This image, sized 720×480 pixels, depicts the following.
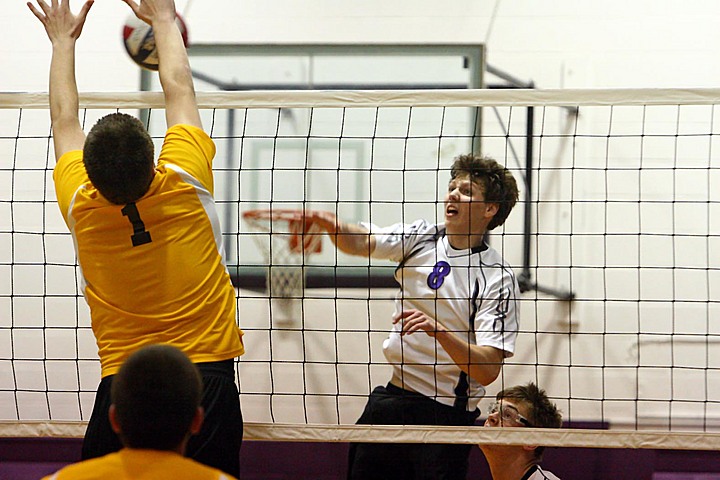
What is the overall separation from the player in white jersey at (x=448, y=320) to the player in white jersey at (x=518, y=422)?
0.13 metres

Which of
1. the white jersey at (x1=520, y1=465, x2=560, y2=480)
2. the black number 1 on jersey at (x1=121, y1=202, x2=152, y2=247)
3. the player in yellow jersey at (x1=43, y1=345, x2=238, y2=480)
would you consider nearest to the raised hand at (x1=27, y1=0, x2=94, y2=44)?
the black number 1 on jersey at (x1=121, y1=202, x2=152, y2=247)

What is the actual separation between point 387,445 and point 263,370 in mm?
2193

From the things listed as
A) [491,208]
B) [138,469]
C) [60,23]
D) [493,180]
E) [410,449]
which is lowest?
[410,449]

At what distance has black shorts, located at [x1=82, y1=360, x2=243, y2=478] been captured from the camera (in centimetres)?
219

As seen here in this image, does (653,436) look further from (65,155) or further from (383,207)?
(383,207)

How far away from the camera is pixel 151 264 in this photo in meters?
2.20

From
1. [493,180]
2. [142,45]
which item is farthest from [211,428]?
[493,180]

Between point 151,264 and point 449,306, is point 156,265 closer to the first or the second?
point 151,264

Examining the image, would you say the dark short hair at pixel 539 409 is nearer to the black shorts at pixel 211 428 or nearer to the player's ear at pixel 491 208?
the player's ear at pixel 491 208

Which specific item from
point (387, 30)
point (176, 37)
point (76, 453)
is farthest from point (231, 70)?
point (176, 37)

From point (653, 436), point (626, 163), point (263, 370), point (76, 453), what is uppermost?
point (626, 163)

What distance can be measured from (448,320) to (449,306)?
0.20 ft

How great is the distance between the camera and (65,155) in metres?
2.41

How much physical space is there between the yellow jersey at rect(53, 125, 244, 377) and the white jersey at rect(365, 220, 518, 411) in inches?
43.6
